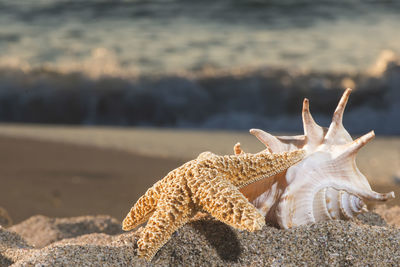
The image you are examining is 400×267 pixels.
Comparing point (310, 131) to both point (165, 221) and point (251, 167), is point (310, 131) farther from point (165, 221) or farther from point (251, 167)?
point (165, 221)

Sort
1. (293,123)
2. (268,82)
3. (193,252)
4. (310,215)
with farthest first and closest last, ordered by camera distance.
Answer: (268,82), (293,123), (310,215), (193,252)

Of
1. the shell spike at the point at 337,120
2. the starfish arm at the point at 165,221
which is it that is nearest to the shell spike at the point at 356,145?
the shell spike at the point at 337,120

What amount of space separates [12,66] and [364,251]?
10.9 meters

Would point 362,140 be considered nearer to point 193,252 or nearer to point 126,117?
point 193,252

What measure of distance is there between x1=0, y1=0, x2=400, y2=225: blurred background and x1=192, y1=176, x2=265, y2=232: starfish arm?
A: 3.44 metres

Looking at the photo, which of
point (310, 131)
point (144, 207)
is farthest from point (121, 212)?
point (310, 131)

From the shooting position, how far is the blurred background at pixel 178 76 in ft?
22.5

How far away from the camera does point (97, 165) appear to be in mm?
5770

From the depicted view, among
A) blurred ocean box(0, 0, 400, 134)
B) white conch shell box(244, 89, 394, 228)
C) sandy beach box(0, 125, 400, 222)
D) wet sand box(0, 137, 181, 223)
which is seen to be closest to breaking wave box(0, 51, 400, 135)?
blurred ocean box(0, 0, 400, 134)

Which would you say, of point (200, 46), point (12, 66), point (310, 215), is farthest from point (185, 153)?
point (12, 66)

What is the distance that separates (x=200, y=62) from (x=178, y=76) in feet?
2.32

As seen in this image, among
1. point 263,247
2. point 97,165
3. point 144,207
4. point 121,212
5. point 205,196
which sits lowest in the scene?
point 97,165

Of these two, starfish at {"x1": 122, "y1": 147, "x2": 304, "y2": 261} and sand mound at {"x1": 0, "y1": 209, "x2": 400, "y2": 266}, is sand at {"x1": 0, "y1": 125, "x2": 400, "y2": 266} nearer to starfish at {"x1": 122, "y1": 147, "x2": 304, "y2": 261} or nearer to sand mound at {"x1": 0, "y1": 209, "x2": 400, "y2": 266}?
sand mound at {"x1": 0, "y1": 209, "x2": 400, "y2": 266}

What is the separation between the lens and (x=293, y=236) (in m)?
2.31
